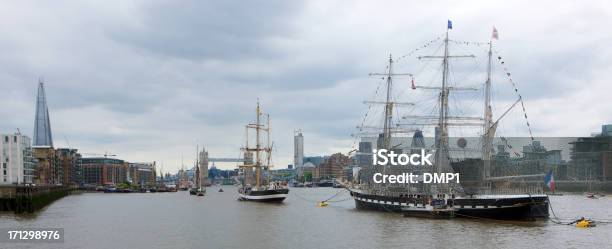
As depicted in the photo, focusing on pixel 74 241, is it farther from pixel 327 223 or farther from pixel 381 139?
pixel 381 139

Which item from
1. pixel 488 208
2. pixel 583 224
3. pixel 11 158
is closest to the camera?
pixel 583 224

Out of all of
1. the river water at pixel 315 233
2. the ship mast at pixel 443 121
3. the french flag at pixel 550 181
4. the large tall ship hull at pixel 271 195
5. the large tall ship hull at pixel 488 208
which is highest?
the ship mast at pixel 443 121

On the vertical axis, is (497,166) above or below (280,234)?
above

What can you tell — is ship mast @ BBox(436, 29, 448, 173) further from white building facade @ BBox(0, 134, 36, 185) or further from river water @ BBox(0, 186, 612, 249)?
white building facade @ BBox(0, 134, 36, 185)

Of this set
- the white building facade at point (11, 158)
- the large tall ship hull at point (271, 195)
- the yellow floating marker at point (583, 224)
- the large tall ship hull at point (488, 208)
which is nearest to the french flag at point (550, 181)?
the large tall ship hull at point (488, 208)

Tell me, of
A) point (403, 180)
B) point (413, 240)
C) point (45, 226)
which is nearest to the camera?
point (413, 240)

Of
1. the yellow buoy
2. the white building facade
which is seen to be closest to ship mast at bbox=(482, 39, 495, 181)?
the yellow buoy

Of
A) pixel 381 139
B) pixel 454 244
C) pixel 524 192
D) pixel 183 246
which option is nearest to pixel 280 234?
pixel 183 246

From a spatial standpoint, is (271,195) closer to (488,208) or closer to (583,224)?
(488,208)

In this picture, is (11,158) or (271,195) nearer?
(271,195)

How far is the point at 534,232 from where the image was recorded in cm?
6638

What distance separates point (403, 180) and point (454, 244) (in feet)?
150

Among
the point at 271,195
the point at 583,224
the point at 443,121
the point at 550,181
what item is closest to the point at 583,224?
the point at 583,224

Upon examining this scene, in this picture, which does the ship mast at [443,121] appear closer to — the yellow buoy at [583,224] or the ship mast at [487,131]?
the ship mast at [487,131]
